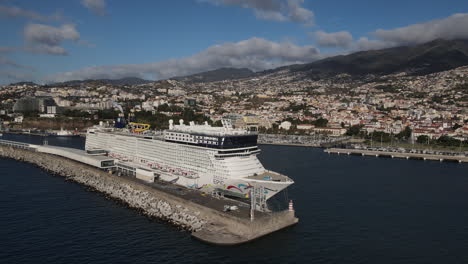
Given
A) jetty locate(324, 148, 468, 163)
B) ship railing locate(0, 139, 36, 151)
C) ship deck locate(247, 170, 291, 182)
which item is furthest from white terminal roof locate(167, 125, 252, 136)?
jetty locate(324, 148, 468, 163)

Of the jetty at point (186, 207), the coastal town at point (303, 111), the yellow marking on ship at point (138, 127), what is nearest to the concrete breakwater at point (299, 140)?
the coastal town at point (303, 111)

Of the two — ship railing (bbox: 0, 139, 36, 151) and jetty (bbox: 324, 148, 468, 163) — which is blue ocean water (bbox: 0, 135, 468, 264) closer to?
ship railing (bbox: 0, 139, 36, 151)

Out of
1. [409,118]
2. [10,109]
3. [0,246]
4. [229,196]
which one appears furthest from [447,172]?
[10,109]

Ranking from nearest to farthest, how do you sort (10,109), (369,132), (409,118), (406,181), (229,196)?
1. (229,196)
2. (406,181)
3. (369,132)
4. (409,118)
5. (10,109)

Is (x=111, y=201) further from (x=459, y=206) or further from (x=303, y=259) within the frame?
(x=459, y=206)

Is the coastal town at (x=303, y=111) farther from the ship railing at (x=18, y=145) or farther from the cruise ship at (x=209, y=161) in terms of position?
the cruise ship at (x=209, y=161)

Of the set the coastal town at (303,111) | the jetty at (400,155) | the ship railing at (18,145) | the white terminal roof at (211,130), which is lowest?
the jetty at (400,155)

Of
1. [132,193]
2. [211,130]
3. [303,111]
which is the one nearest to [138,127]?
[132,193]
